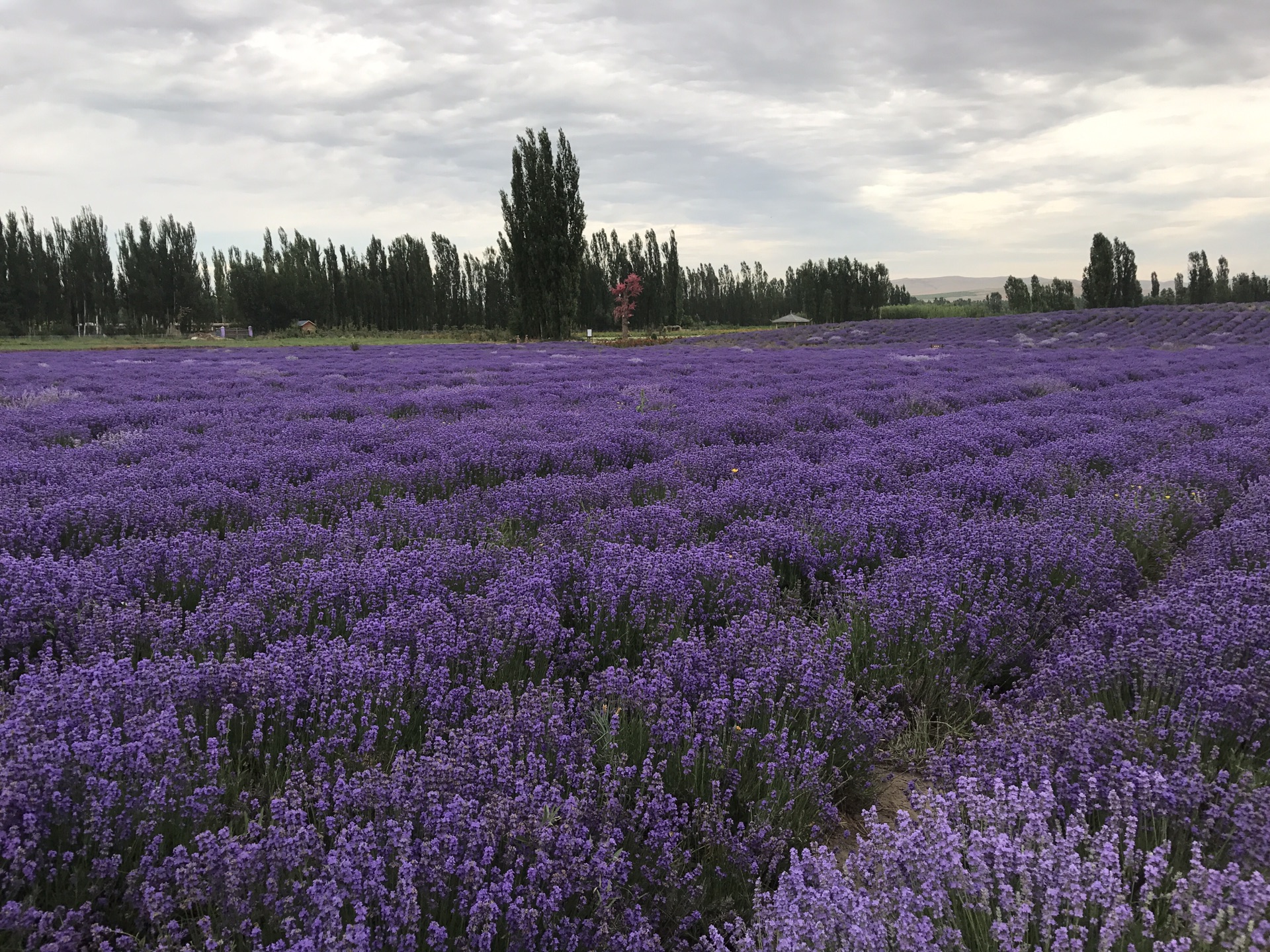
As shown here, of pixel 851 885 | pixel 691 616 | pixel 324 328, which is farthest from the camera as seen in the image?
pixel 324 328

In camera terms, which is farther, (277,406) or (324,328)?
(324,328)

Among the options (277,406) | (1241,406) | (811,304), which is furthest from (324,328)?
(1241,406)

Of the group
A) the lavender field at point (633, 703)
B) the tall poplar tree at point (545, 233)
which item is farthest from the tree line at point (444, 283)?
the lavender field at point (633, 703)

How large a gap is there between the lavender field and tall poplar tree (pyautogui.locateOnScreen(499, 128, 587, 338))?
36.0 m

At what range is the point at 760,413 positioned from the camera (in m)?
8.09

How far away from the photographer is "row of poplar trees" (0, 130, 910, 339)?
40.3 metres

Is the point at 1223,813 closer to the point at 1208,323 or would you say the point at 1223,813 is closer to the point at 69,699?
the point at 69,699

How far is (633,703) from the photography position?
2236mm

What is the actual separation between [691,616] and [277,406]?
7392mm

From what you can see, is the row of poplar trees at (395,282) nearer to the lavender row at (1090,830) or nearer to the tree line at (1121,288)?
the tree line at (1121,288)

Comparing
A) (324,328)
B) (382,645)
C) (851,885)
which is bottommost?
(851,885)

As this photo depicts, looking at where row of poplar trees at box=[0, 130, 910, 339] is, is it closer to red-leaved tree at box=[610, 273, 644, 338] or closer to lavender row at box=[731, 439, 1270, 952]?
red-leaved tree at box=[610, 273, 644, 338]

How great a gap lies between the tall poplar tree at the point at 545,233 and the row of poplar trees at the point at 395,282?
0.07 m

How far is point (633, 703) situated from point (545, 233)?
4020 centimetres
